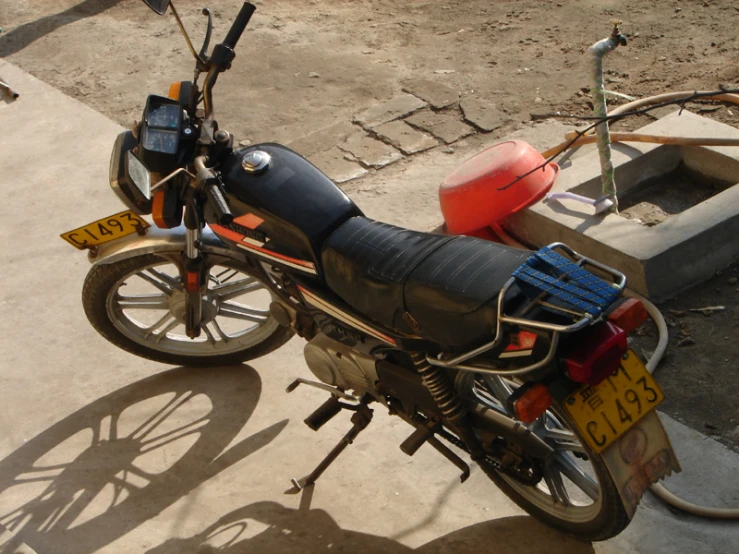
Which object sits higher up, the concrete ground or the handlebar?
the handlebar

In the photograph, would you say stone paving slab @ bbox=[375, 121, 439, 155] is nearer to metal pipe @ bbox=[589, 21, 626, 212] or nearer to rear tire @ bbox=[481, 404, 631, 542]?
metal pipe @ bbox=[589, 21, 626, 212]

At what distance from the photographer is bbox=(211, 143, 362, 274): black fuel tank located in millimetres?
3086

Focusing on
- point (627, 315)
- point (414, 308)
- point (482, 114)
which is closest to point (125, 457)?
point (414, 308)

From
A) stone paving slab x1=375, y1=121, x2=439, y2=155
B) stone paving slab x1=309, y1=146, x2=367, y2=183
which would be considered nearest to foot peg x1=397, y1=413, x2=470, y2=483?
stone paving slab x1=309, y1=146, x2=367, y2=183

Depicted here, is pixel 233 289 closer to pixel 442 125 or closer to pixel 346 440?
pixel 346 440

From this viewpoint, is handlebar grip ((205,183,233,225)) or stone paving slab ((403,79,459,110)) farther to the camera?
stone paving slab ((403,79,459,110))

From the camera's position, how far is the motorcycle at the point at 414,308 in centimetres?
254

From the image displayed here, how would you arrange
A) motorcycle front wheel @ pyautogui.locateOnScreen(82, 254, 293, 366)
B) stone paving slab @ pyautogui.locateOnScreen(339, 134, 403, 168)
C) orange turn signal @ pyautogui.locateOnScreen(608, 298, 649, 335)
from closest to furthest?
1. orange turn signal @ pyautogui.locateOnScreen(608, 298, 649, 335)
2. motorcycle front wheel @ pyautogui.locateOnScreen(82, 254, 293, 366)
3. stone paving slab @ pyautogui.locateOnScreen(339, 134, 403, 168)

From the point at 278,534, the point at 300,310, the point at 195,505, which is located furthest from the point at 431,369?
the point at 195,505

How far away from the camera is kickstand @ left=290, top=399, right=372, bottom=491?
328 cm

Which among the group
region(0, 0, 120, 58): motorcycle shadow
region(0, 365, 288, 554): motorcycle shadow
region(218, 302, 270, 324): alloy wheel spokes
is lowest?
region(0, 365, 288, 554): motorcycle shadow

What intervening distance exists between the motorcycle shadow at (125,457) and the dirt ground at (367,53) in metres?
2.31

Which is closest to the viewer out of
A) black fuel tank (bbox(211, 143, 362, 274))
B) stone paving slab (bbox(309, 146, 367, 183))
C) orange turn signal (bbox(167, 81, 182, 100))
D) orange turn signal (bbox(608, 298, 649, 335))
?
orange turn signal (bbox(608, 298, 649, 335))

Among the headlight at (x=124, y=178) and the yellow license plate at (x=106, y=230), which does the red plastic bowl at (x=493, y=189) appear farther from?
the headlight at (x=124, y=178)
